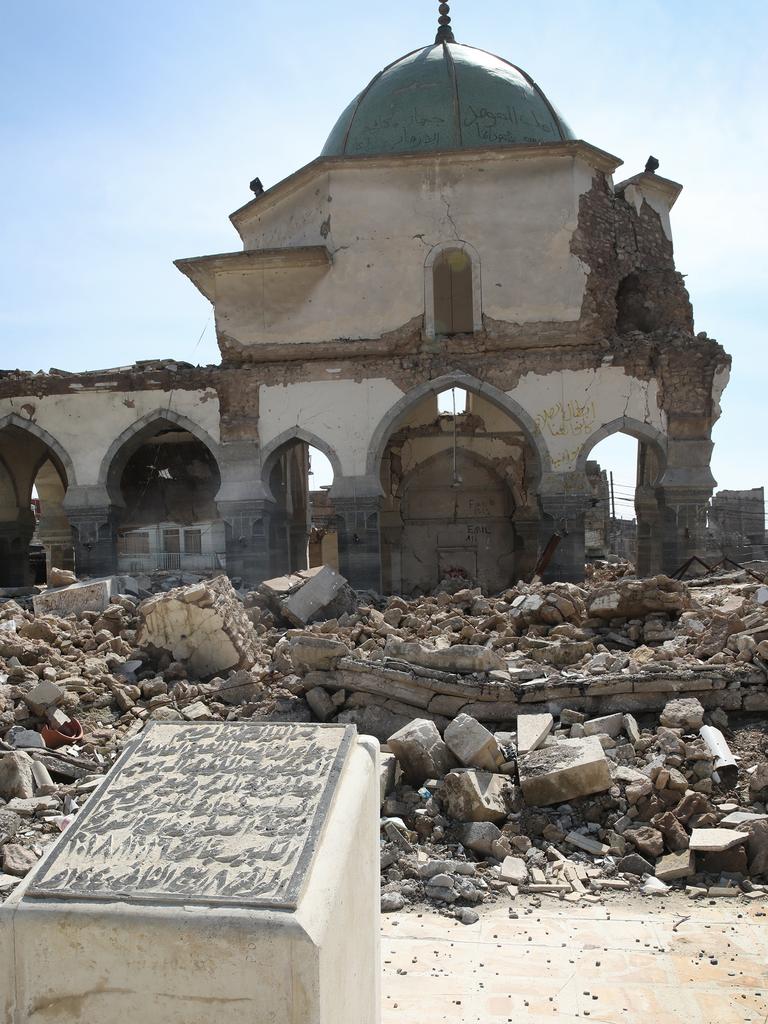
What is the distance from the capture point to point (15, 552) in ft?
63.7

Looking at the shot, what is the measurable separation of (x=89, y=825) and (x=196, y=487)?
1746 cm

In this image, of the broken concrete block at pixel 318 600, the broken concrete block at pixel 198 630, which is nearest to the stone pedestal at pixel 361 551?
the broken concrete block at pixel 318 600

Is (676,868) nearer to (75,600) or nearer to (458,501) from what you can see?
(75,600)

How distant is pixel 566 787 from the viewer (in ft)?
17.0

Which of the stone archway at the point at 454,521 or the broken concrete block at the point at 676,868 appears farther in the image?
the stone archway at the point at 454,521

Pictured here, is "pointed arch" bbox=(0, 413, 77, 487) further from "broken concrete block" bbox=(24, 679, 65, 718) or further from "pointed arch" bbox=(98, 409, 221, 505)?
"broken concrete block" bbox=(24, 679, 65, 718)

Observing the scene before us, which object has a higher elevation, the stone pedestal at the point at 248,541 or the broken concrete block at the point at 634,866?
the stone pedestal at the point at 248,541

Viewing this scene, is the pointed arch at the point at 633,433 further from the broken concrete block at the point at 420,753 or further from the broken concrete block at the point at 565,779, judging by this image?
the broken concrete block at the point at 565,779

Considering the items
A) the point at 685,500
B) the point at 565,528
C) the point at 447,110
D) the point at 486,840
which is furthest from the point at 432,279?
the point at 486,840

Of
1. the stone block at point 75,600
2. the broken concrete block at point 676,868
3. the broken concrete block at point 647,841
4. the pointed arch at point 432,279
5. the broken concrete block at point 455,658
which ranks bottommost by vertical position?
the broken concrete block at point 676,868

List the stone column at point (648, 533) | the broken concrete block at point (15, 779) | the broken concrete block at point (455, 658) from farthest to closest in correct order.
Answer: the stone column at point (648, 533)
the broken concrete block at point (455, 658)
the broken concrete block at point (15, 779)

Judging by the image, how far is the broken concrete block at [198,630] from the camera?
8.34m

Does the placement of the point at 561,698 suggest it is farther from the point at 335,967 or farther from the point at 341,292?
the point at 341,292

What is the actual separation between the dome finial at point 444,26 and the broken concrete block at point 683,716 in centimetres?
1672
